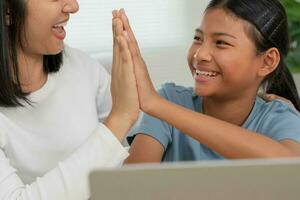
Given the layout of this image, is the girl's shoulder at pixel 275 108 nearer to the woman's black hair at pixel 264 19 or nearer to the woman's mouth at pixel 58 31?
the woman's black hair at pixel 264 19

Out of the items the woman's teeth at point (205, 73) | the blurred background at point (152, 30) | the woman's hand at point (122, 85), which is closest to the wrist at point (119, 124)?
the woman's hand at point (122, 85)

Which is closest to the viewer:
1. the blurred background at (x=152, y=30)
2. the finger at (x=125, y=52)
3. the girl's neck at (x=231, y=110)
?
the finger at (x=125, y=52)

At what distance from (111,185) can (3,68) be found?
692 millimetres

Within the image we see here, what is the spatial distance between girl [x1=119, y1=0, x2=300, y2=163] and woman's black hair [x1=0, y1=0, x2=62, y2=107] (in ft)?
0.78

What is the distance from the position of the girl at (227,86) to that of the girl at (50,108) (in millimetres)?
117

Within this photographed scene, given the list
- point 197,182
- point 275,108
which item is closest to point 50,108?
point 275,108

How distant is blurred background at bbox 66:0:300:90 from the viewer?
2.71 m

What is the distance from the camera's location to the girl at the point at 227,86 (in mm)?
1136

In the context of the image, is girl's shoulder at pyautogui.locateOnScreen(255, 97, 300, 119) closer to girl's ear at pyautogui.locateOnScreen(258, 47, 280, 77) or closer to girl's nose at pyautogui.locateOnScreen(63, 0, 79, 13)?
girl's ear at pyautogui.locateOnScreen(258, 47, 280, 77)

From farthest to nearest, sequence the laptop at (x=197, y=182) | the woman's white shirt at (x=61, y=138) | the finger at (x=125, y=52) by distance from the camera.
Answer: the finger at (x=125, y=52) → the woman's white shirt at (x=61, y=138) → the laptop at (x=197, y=182)

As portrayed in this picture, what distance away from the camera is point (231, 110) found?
50.6 inches

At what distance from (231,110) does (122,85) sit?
0.33 meters

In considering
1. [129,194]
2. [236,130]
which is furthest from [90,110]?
[129,194]

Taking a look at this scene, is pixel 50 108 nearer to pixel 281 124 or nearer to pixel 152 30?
pixel 281 124
